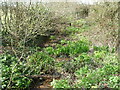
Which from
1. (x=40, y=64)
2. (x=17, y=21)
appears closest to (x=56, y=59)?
(x=40, y=64)

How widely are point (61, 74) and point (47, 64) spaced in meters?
0.57

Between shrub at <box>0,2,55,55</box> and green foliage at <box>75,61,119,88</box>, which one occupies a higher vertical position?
shrub at <box>0,2,55,55</box>

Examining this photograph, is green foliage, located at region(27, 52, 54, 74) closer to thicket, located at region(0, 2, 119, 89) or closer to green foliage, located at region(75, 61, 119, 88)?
thicket, located at region(0, 2, 119, 89)

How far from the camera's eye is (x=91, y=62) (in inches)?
206

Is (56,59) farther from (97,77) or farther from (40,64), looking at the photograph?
(97,77)

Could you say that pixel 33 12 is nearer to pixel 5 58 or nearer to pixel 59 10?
pixel 5 58

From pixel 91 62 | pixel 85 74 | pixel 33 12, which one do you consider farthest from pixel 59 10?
pixel 85 74

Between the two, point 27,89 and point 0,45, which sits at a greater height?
point 0,45

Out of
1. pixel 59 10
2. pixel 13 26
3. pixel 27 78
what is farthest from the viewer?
pixel 59 10

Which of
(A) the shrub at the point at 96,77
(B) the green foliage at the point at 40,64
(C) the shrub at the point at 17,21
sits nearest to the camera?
(A) the shrub at the point at 96,77

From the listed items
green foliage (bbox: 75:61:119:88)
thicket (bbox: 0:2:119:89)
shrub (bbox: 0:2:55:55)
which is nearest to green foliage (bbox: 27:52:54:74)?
thicket (bbox: 0:2:119:89)

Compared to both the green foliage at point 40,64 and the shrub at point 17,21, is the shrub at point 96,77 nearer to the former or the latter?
the green foliage at point 40,64

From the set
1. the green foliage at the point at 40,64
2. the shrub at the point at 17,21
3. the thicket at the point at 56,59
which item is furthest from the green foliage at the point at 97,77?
the shrub at the point at 17,21

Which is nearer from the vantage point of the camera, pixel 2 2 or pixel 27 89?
pixel 27 89
